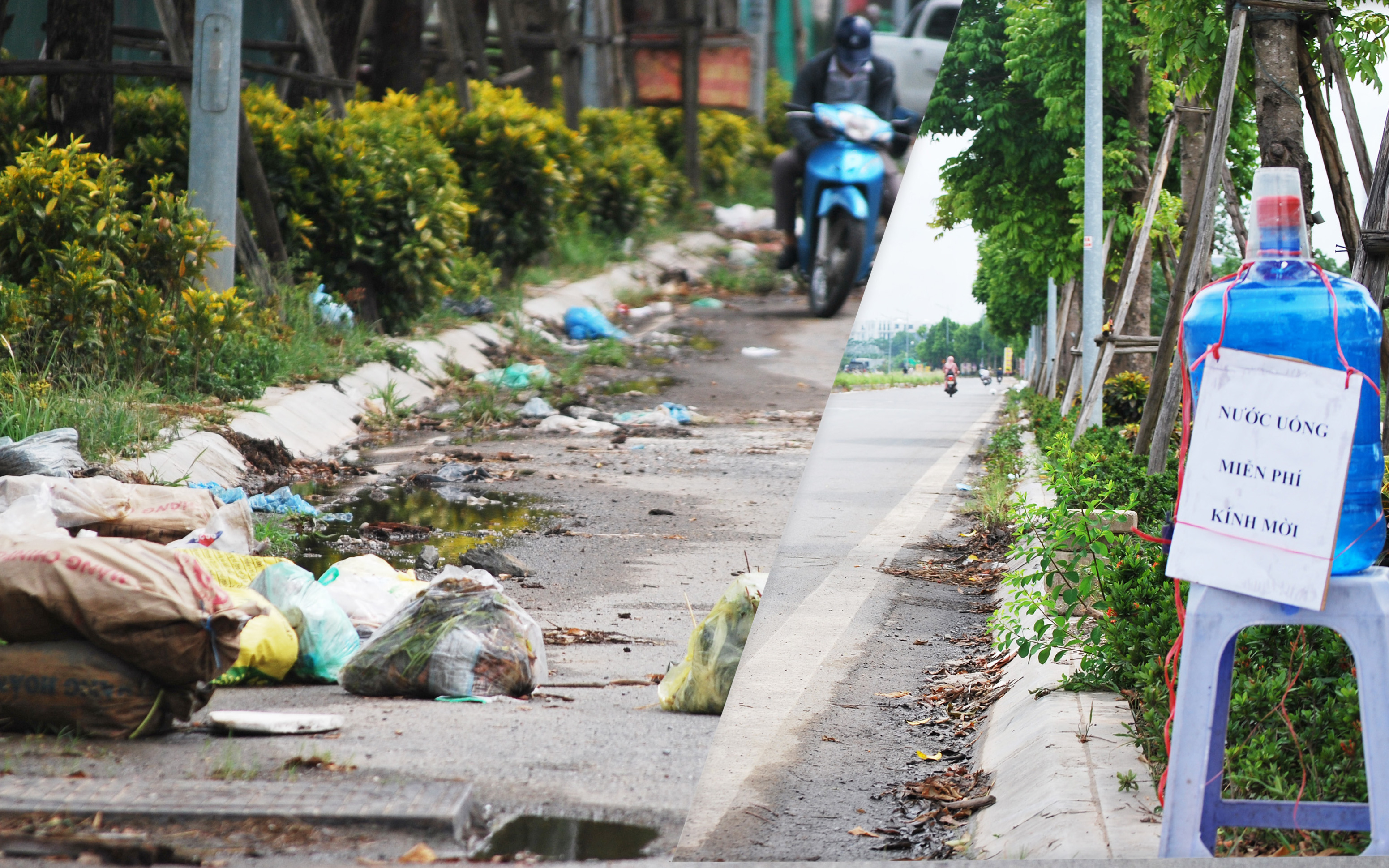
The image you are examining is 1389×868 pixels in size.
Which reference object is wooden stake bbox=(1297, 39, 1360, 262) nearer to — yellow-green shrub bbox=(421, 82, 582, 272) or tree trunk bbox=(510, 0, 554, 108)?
yellow-green shrub bbox=(421, 82, 582, 272)

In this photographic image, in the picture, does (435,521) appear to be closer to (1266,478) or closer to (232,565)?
(232,565)

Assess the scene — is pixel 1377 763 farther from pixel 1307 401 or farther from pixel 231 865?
pixel 231 865

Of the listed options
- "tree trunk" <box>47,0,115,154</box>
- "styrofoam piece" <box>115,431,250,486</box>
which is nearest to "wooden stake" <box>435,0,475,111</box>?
"tree trunk" <box>47,0,115,154</box>

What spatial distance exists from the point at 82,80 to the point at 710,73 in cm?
433

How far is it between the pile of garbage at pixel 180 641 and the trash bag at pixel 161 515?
0.39 m

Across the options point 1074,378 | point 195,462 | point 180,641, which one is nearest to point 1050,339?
point 1074,378

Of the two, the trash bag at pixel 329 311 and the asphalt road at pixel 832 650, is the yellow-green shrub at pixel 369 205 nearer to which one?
the trash bag at pixel 329 311

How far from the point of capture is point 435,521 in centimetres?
254

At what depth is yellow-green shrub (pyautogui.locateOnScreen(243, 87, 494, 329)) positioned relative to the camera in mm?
5285

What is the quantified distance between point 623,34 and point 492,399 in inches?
111

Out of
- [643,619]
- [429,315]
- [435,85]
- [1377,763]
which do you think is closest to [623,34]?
[643,619]

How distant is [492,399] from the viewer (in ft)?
12.3

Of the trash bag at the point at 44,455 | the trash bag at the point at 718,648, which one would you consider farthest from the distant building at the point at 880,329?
the trash bag at the point at 44,455

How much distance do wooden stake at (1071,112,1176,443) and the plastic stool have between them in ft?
14.9
